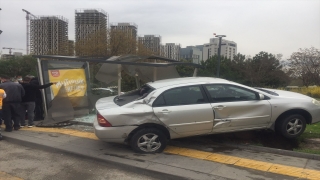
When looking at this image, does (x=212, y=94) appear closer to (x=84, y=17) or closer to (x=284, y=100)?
(x=284, y=100)

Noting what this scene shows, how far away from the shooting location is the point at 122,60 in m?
8.76

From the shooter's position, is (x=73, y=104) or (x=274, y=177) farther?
(x=73, y=104)

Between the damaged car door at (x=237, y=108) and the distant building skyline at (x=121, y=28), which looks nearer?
the damaged car door at (x=237, y=108)

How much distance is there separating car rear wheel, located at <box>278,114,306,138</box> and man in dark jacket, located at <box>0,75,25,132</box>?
626cm

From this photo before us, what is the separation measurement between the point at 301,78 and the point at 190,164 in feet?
108

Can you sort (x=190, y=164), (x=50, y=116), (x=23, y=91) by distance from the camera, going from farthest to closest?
(x=50, y=116) → (x=23, y=91) → (x=190, y=164)

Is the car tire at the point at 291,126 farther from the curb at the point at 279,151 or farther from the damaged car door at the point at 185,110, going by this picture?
the damaged car door at the point at 185,110

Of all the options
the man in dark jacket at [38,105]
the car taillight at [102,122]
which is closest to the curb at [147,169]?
the car taillight at [102,122]

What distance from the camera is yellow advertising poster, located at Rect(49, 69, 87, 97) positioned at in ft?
30.3

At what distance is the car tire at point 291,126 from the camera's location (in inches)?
241

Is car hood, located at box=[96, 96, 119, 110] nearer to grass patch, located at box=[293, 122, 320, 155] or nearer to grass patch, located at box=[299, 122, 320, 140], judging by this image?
grass patch, located at box=[293, 122, 320, 155]

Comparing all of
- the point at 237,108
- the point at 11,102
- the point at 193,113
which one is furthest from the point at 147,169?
the point at 11,102

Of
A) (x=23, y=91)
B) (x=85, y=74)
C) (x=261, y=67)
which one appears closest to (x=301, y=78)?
(x=261, y=67)

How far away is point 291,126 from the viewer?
6.18m
